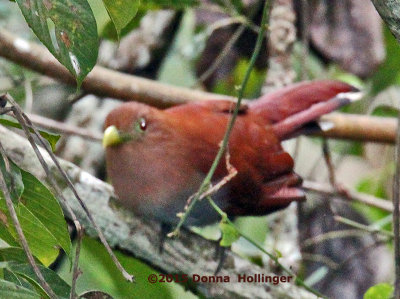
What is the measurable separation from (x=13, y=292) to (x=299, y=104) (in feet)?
5.56

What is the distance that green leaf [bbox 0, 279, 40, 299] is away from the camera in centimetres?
87

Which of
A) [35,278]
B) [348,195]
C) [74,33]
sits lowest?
[348,195]

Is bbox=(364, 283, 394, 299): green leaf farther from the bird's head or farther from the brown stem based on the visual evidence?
the brown stem

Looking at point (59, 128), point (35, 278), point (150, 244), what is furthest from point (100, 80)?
point (35, 278)

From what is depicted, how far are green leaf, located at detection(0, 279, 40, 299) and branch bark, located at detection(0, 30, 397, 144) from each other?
1.87 m

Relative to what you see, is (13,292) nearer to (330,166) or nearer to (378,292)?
(378,292)

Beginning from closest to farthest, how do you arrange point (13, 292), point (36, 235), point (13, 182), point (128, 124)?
point (13, 292) → point (13, 182) → point (36, 235) → point (128, 124)

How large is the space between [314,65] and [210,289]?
2.26 meters

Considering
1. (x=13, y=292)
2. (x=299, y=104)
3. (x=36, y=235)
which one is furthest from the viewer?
(x=299, y=104)

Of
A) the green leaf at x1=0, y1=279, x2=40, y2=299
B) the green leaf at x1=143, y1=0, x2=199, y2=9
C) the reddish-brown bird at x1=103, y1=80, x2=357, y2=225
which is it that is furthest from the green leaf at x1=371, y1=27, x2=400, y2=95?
the green leaf at x1=0, y1=279, x2=40, y2=299

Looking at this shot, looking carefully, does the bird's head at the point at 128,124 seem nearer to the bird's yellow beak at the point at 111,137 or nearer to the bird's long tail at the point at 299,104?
the bird's yellow beak at the point at 111,137

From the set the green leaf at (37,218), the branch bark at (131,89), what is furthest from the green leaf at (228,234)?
the branch bark at (131,89)

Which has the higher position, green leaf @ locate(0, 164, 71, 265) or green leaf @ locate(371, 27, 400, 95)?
green leaf @ locate(0, 164, 71, 265)

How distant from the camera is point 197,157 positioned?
6.77 feet
